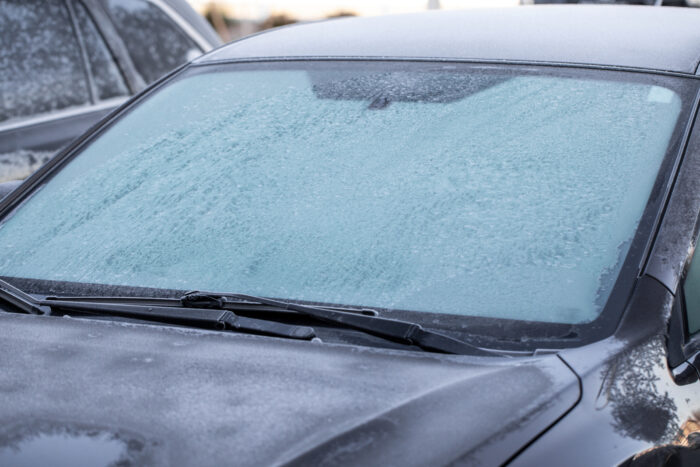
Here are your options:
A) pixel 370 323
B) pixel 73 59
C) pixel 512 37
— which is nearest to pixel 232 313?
pixel 370 323

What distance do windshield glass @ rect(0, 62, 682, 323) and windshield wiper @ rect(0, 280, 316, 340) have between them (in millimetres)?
97

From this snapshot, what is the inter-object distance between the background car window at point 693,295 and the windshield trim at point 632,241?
108mm

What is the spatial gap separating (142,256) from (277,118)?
50 centimetres

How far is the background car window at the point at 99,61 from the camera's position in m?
4.41

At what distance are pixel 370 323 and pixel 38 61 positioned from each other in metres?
3.00

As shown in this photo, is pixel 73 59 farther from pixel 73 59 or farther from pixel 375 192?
pixel 375 192

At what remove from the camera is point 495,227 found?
5.89ft

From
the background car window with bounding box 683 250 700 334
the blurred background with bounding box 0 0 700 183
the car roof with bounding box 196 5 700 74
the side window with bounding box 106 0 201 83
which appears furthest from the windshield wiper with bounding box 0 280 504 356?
the side window with bounding box 106 0 201 83

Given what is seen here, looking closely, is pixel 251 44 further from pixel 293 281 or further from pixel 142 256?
pixel 293 281

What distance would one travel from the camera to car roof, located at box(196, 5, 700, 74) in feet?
7.11

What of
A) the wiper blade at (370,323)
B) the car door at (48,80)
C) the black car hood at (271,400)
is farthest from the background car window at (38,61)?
the black car hood at (271,400)

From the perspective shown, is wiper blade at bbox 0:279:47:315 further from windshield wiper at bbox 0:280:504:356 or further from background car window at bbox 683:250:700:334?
background car window at bbox 683:250:700:334

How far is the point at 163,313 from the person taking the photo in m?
1.77

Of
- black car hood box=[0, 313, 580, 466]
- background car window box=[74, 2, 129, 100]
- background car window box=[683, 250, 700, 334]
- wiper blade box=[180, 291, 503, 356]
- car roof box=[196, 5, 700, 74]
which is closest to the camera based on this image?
black car hood box=[0, 313, 580, 466]
